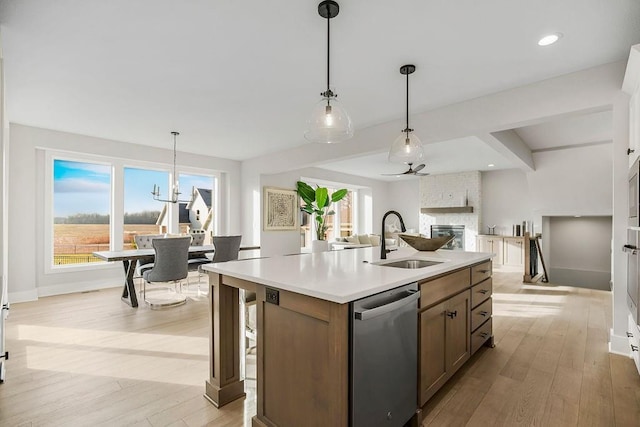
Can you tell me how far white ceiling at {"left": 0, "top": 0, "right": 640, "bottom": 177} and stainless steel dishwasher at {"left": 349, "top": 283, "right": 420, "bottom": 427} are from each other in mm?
1744

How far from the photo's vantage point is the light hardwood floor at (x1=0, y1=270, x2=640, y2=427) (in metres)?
1.81

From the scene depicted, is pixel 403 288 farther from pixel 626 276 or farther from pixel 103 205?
pixel 103 205

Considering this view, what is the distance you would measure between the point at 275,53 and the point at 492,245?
7.35m

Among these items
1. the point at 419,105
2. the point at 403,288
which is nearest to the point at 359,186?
the point at 419,105

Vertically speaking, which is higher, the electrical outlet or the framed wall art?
the framed wall art

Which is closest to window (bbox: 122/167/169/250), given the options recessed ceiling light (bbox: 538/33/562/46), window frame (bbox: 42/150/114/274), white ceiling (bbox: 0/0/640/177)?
window frame (bbox: 42/150/114/274)

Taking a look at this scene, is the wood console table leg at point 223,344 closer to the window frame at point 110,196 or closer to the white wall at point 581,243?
the window frame at point 110,196

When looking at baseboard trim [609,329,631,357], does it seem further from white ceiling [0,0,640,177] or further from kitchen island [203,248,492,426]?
white ceiling [0,0,640,177]

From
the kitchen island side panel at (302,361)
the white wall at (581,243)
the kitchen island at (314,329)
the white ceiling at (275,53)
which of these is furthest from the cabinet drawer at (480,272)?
the white wall at (581,243)

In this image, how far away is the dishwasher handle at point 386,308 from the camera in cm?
129

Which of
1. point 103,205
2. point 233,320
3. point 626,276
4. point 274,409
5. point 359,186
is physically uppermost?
point 359,186

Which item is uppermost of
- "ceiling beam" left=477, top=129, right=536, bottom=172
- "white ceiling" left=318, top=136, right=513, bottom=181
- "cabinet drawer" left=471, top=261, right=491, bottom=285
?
"white ceiling" left=318, top=136, right=513, bottom=181

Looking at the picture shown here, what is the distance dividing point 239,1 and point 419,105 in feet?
7.60

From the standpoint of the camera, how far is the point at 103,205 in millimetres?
5207
